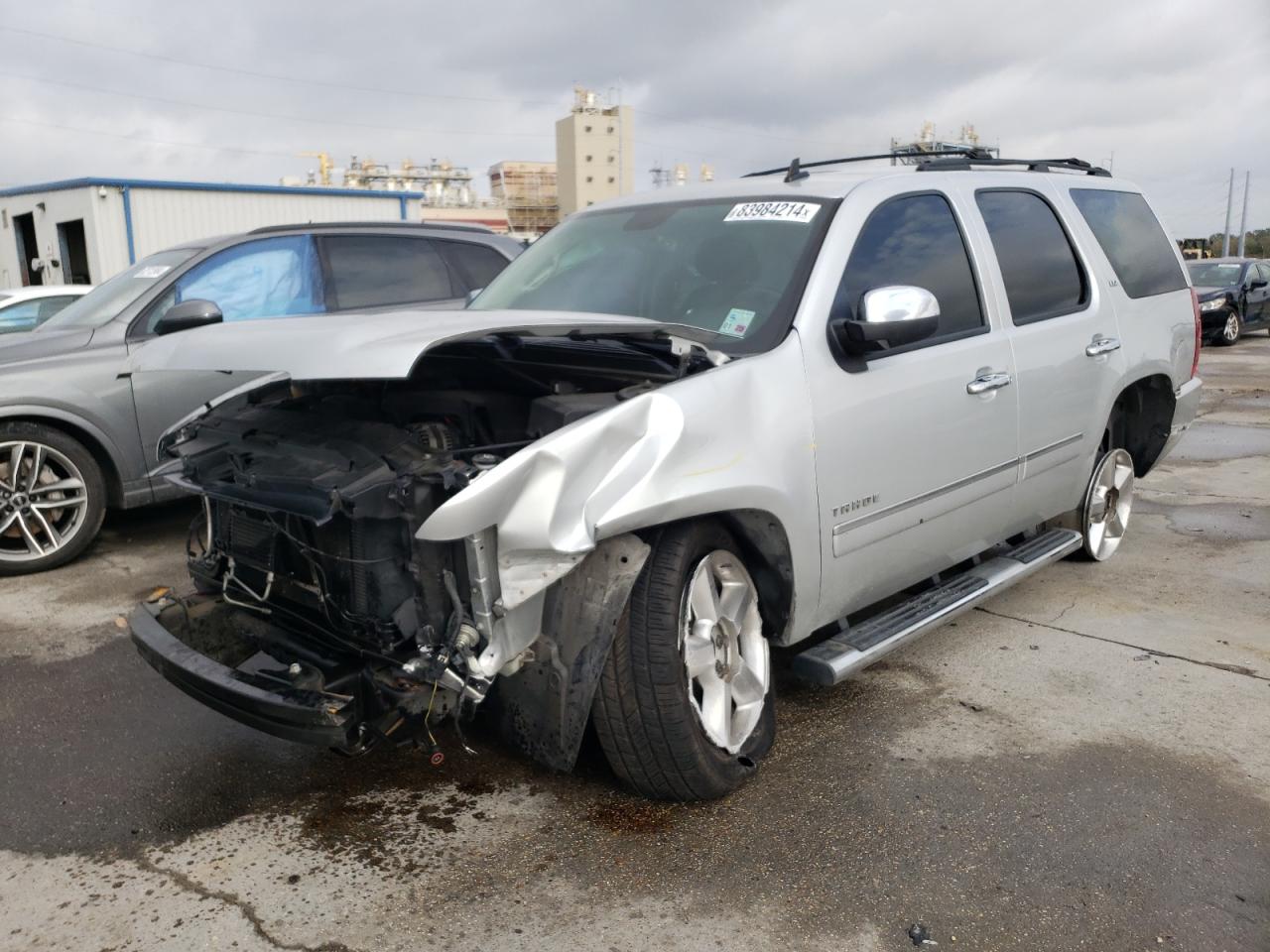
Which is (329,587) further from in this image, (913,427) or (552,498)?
Result: (913,427)

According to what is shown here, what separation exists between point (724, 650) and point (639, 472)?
2.48ft

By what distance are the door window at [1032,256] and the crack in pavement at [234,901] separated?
3.29 metres

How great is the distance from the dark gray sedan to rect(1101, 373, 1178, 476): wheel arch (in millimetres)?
3839

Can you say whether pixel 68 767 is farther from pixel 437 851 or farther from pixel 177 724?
pixel 437 851

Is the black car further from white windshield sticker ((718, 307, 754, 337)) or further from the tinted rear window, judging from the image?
white windshield sticker ((718, 307, 754, 337))

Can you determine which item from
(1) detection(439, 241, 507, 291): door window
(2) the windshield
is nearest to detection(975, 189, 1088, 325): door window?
(1) detection(439, 241, 507, 291): door window

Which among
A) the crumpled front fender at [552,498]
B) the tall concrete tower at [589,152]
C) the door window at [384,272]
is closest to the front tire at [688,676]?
the crumpled front fender at [552,498]

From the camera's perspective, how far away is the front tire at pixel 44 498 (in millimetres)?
5359

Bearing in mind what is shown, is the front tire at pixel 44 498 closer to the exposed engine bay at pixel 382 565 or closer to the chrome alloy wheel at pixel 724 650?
the exposed engine bay at pixel 382 565

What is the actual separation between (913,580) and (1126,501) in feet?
7.16

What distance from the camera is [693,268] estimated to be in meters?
3.67

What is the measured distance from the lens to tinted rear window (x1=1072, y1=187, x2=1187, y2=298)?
16.1ft

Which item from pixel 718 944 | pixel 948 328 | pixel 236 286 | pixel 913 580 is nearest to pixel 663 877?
pixel 718 944

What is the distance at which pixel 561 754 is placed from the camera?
9.02 ft
